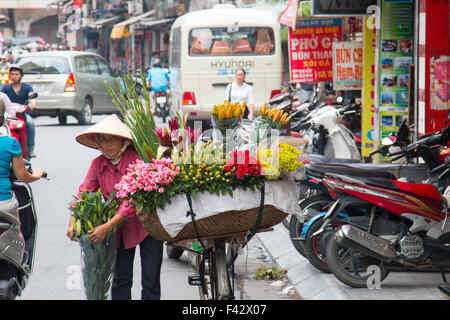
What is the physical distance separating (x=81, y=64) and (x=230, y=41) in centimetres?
421

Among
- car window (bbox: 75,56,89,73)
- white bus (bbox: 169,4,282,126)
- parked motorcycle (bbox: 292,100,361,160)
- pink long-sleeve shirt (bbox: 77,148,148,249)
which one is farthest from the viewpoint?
car window (bbox: 75,56,89,73)

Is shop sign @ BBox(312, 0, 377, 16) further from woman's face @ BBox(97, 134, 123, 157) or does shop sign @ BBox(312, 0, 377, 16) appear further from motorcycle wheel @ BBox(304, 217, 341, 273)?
woman's face @ BBox(97, 134, 123, 157)

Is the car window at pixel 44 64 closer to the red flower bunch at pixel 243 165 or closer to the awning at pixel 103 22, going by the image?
the red flower bunch at pixel 243 165

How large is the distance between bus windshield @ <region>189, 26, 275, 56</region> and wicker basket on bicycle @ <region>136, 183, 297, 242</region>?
47.0 ft

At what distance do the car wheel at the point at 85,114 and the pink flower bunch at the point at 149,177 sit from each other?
16.5 meters

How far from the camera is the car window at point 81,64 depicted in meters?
20.0

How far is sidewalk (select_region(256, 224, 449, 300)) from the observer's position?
5.94 m

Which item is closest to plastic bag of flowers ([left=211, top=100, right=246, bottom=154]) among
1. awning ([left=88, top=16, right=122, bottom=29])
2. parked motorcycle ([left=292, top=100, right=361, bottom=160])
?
parked motorcycle ([left=292, top=100, right=361, bottom=160])

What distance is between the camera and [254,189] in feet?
12.8

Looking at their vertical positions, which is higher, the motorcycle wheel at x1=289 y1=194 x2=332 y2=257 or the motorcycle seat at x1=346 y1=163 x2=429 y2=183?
the motorcycle seat at x1=346 y1=163 x2=429 y2=183

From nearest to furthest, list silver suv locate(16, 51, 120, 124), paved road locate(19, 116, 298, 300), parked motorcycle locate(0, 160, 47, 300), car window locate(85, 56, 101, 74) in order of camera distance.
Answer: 1. parked motorcycle locate(0, 160, 47, 300)
2. paved road locate(19, 116, 298, 300)
3. silver suv locate(16, 51, 120, 124)
4. car window locate(85, 56, 101, 74)

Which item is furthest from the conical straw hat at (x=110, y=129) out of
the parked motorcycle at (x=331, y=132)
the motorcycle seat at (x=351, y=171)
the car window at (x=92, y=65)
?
the car window at (x=92, y=65)

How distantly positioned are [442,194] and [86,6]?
211ft

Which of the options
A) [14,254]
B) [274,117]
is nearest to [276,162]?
[274,117]
